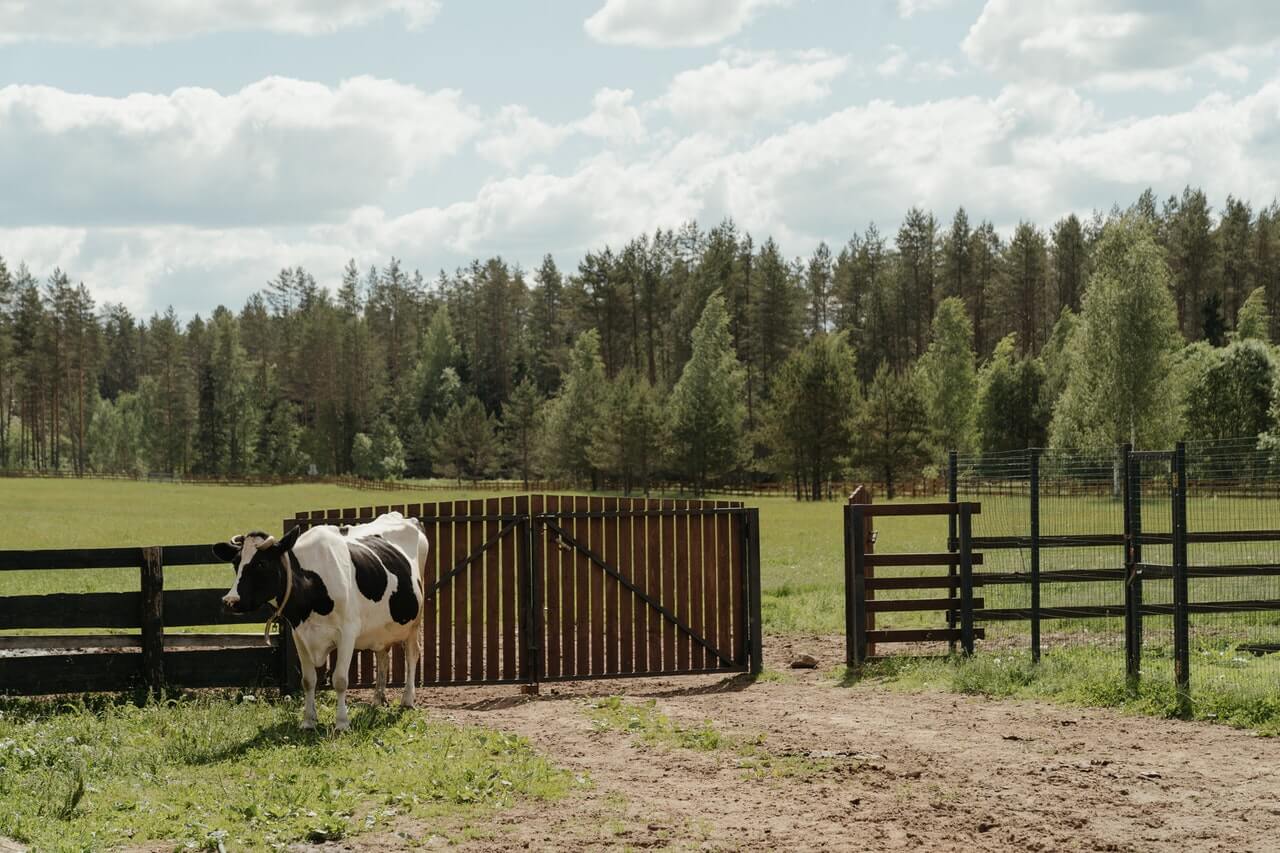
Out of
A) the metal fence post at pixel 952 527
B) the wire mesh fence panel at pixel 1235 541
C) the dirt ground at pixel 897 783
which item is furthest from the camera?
the metal fence post at pixel 952 527

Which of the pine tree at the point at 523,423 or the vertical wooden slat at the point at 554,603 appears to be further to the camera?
the pine tree at the point at 523,423

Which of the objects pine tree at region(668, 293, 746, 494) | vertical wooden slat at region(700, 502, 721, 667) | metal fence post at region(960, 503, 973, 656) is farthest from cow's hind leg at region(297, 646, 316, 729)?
pine tree at region(668, 293, 746, 494)

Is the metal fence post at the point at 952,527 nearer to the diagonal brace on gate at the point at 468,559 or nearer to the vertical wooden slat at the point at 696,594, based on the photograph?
the vertical wooden slat at the point at 696,594

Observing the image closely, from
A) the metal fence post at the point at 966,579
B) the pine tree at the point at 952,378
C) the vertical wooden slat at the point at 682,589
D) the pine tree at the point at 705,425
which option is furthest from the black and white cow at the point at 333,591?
the pine tree at the point at 952,378

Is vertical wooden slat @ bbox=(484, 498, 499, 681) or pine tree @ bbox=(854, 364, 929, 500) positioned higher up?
pine tree @ bbox=(854, 364, 929, 500)

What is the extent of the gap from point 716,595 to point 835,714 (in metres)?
2.65

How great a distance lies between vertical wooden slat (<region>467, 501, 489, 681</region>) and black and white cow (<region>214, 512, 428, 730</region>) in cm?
119

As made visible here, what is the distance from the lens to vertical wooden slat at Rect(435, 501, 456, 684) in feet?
42.4

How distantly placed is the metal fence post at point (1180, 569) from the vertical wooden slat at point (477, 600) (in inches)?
278

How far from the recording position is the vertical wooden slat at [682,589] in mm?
13578

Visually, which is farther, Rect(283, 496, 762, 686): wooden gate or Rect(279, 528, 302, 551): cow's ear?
Rect(283, 496, 762, 686): wooden gate

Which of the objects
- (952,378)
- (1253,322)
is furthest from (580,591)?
(1253,322)

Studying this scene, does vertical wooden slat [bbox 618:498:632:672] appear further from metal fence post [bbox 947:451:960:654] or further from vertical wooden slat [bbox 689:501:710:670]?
metal fence post [bbox 947:451:960:654]

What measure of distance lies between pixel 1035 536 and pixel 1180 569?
2.43 metres
